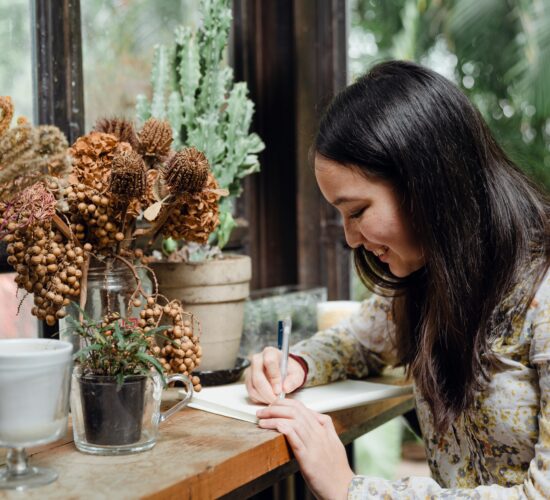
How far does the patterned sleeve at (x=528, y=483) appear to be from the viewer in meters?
0.95

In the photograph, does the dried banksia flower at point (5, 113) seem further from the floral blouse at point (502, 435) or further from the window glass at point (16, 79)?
the floral blouse at point (502, 435)

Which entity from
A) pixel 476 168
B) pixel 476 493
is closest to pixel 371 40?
pixel 476 168

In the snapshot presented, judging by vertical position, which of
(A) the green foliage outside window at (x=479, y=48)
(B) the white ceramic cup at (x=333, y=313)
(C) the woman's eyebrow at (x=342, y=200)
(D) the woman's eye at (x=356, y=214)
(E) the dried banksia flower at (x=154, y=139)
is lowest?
(B) the white ceramic cup at (x=333, y=313)

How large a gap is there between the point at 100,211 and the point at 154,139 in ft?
0.53

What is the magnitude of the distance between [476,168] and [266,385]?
474mm

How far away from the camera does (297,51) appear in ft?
6.98

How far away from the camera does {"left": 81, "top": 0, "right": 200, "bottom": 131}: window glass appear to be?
5.13ft

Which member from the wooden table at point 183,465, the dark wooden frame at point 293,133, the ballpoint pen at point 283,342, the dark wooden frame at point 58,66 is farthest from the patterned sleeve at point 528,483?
the dark wooden frame at point 293,133

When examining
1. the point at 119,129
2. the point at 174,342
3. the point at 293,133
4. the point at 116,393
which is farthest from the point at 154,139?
the point at 293,133

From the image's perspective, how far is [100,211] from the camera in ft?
3.48

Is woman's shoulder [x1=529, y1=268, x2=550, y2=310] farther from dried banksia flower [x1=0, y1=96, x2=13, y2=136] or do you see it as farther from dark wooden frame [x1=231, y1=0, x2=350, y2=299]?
dark wooden frame [x1=231, y1=0, x2=350, y2=299]

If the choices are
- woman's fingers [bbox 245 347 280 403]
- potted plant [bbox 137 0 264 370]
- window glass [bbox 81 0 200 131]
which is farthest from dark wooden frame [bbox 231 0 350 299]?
woman's fingers [bbox 245 347 280 403]

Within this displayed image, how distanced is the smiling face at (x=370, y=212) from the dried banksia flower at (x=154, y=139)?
0.24m

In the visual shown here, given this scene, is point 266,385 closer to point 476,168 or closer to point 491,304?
point 491,304
